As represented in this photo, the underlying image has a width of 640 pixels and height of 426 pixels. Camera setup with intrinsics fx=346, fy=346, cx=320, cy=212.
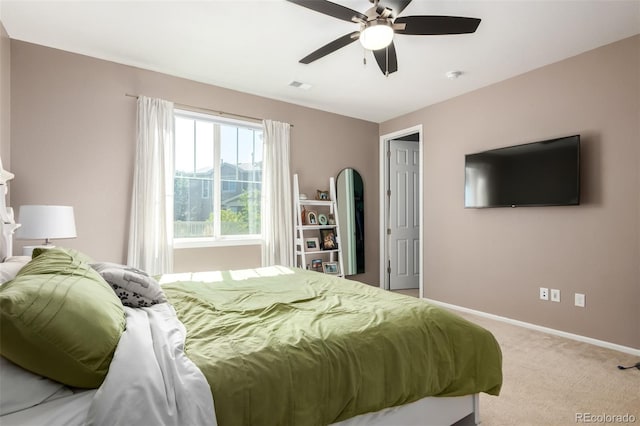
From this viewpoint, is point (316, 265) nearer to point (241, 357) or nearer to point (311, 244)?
point (311, 244)

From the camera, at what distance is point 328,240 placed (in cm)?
463

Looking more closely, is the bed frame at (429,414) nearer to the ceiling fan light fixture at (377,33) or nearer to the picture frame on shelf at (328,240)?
the ceiling fan light fixture at (377,33)

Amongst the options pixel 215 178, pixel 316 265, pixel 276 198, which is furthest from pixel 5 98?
pixel 316 265

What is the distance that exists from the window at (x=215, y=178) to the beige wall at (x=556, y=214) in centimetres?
238

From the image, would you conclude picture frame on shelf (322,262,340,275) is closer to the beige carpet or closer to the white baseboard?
the white baseboard

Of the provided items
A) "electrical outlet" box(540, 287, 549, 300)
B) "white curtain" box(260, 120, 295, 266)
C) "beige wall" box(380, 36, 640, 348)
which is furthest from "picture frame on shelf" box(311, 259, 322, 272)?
"electrical outlet" box(540, 287, 549, 300)

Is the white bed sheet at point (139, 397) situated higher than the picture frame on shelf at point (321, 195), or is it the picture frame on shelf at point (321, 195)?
the picture frame on shelf at point (321, 195)

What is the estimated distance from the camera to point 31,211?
2477 mm

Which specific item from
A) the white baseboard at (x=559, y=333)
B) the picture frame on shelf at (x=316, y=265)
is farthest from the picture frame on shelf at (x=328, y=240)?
the white baseboard at (x=559, y=333)

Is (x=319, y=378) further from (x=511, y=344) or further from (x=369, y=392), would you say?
(x=511, y=344)

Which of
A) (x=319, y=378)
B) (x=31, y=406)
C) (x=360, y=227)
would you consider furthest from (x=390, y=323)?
(x=360, y=227)

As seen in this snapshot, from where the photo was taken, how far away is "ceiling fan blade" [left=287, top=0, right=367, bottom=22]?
196 centimetres

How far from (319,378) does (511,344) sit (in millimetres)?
2508

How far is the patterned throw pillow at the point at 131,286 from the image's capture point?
163 cm
